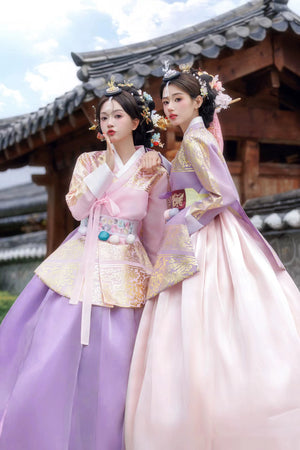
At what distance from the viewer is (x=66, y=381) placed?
8.94 ft

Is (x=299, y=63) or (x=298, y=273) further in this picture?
(x=299, y=63)

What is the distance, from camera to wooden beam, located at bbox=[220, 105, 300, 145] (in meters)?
6.36

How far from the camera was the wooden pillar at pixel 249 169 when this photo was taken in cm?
648

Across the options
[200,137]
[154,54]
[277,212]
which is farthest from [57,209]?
[200,137]

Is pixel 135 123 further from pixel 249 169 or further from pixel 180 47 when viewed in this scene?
pixel 249 169

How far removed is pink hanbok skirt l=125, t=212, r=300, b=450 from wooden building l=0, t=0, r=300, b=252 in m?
2.78

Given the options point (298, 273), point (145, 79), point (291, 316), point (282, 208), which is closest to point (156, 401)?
point (291, 316)

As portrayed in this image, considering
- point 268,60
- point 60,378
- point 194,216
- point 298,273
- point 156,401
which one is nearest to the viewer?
point 156,401

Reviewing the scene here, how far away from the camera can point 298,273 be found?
4934mm

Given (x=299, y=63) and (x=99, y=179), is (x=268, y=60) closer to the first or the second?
(x=299, y=63)

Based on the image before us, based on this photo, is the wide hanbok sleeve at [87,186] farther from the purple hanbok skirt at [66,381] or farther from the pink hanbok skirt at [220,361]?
the pink hanbok skirt at [220,361]

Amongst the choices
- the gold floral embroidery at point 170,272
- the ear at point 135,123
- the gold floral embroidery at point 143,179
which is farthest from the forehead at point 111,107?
the gold floral embroidery at point 170,272

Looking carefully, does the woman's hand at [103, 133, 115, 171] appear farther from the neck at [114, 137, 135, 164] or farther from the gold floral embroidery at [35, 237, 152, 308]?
the gold floral embroidery at [35, 237, 152, 308]

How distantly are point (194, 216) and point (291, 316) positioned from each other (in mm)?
795
